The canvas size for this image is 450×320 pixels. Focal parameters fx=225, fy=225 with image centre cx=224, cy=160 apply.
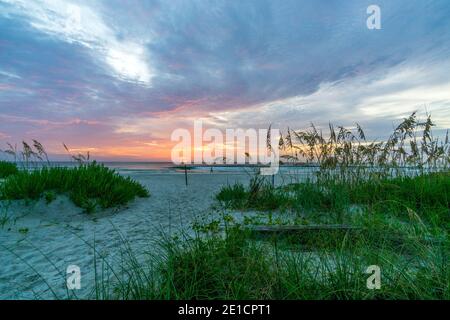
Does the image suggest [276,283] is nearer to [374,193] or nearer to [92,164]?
[374,193]

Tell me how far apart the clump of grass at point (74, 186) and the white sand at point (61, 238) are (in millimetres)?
261

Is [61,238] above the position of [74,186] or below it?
below

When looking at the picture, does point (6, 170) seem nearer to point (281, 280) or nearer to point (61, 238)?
point (61, 238)

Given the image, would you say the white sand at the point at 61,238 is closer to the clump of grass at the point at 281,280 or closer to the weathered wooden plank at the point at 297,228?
the clump of grass at the point at 281,280

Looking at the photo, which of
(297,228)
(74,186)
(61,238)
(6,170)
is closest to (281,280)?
(297,228)

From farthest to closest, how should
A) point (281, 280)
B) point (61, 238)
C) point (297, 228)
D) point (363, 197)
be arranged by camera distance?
point (363, 197), point (61, 238), point (297, 228), point (281, 280)

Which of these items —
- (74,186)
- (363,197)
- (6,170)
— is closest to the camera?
(363,197)

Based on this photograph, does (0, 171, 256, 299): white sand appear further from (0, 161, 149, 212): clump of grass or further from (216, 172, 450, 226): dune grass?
(216, 172, 450, 226): dune grass

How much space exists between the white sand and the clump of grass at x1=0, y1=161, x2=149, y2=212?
26 centimetres

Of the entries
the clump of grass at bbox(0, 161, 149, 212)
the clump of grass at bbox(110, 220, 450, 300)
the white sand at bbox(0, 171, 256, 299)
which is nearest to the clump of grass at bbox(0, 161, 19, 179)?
the clump of grass at bbox(0, 161, 149, 212)

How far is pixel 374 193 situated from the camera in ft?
20.6

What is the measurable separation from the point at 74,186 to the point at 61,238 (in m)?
2.55

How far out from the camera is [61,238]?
4508mm
